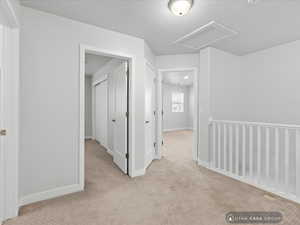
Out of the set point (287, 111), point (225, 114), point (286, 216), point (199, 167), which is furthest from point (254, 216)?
point (287, 111)

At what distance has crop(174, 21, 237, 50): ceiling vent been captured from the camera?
7.11ft

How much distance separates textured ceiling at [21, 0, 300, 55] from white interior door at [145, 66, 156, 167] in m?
0.80

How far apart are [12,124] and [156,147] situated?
2631 mm

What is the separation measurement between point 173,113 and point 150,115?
17.3ft

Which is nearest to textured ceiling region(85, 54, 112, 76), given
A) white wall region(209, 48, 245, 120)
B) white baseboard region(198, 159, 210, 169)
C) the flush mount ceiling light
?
the flush mount ceiling light

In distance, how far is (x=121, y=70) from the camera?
9.00 ft

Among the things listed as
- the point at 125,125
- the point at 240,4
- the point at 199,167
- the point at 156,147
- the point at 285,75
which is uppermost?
the point at 240,4

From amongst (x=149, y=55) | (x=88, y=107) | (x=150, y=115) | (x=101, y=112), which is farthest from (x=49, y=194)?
(x=88, y=107)

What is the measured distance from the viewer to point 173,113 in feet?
26.8

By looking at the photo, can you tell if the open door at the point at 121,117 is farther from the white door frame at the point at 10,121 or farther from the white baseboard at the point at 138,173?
the white door frame at the point at 10,121

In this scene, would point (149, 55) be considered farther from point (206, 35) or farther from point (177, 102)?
point (177, 102)

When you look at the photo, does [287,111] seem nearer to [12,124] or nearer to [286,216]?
[286,216]

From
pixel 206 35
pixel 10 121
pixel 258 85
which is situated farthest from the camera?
pixel 258 85

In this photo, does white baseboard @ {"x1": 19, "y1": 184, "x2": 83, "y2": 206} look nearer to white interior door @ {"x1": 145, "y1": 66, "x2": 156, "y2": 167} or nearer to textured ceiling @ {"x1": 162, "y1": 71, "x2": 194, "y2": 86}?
white interior door @ {"x1": 145, "y1": 66, "x2": 156, "y2": 167}
